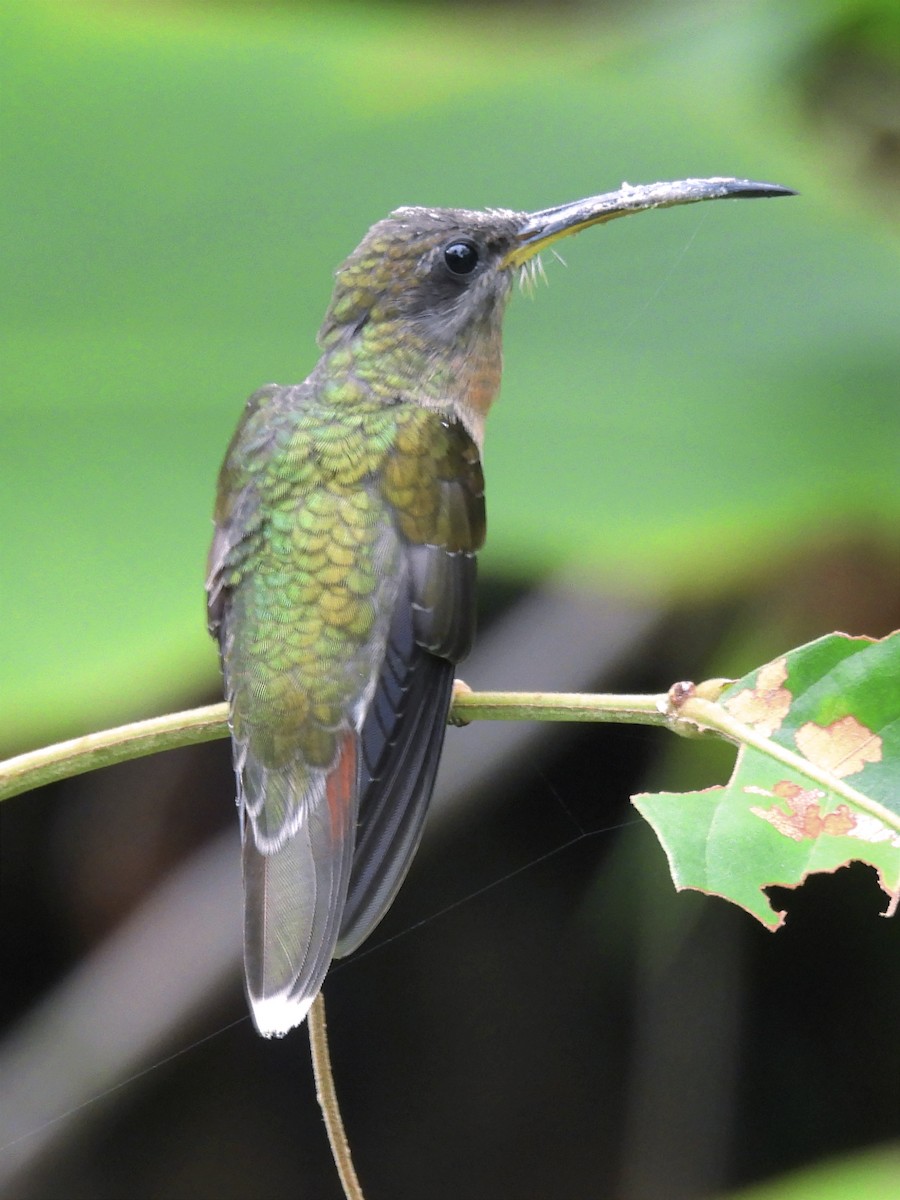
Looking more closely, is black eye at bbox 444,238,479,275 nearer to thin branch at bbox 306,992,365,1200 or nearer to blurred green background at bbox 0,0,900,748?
blurred green background at bbox 0,0,900,748

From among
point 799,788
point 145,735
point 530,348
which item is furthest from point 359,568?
point 530,348

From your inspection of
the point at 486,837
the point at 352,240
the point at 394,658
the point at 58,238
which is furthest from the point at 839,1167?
the point at 58,238

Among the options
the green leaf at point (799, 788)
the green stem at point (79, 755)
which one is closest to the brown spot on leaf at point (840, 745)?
the green leaf at point (799, 788)

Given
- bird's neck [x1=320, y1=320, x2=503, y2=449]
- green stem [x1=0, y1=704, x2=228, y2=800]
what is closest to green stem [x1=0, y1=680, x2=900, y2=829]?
green stem [x1=0, y1=704, x2=228, y2=800]

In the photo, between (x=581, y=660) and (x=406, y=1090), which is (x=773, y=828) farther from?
(x=406, y=1090)

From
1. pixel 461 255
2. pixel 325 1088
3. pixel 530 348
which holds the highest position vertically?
pixel 461 255

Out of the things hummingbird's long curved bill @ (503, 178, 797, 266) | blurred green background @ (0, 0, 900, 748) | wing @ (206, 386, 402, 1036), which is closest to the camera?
wing @ (206, 386, 402, 1036)

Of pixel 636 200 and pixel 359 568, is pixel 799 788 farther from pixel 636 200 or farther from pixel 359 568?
pixel 636 200
